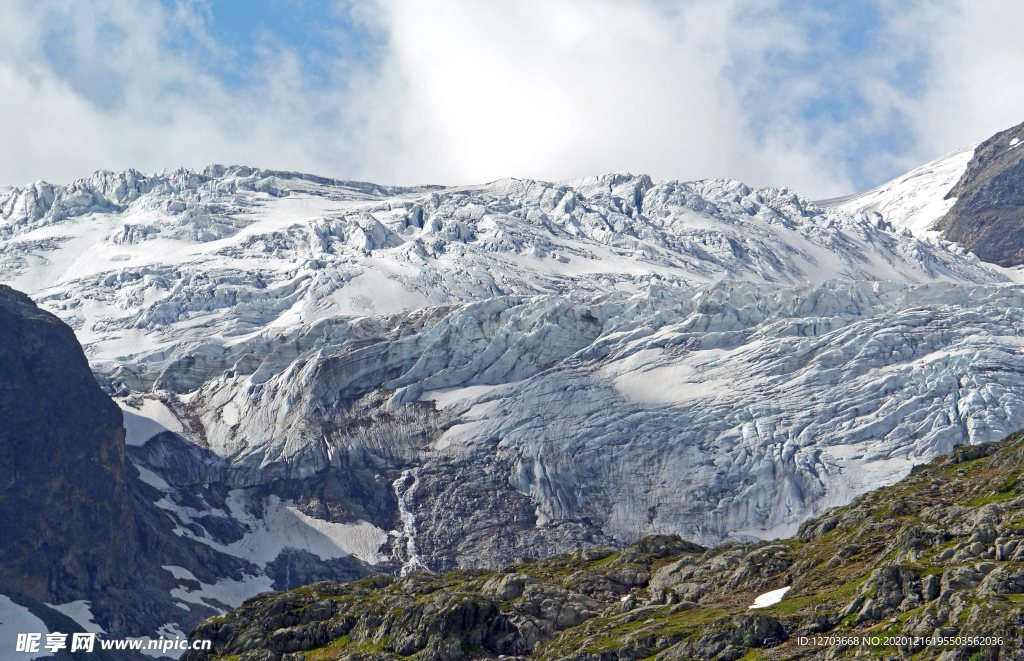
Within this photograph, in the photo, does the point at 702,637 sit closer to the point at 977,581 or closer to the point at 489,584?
the point at 977,581

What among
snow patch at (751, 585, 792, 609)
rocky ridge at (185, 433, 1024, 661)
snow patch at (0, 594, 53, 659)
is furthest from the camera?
snow patch at (0, 594, 53, 659)

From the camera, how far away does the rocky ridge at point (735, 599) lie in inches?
2245

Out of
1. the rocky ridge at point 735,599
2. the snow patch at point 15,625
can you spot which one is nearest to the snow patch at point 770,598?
the rocky ridge at point 735,599

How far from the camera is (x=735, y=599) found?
7775 centimetres

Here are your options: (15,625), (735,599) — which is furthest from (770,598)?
(15,625)

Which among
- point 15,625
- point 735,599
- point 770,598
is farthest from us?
point 15,625

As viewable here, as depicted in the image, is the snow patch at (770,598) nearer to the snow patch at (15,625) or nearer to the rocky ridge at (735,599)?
the rocky ridge at (735,599)

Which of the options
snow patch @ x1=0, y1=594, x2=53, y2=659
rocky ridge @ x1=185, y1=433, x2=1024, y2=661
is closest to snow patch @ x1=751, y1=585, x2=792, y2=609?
rocky ridge @ x1=185, y1=433, x2=1024, y2=661

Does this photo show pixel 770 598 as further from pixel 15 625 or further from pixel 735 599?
pixel 15 625

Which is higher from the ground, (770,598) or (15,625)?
(15,625)

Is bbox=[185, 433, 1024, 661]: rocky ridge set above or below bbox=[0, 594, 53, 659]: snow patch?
below

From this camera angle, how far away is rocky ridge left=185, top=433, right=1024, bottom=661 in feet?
187

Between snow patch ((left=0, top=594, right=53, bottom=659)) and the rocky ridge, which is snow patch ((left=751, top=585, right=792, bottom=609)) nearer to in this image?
the rocky ridge

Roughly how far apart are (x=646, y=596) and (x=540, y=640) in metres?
11.4
